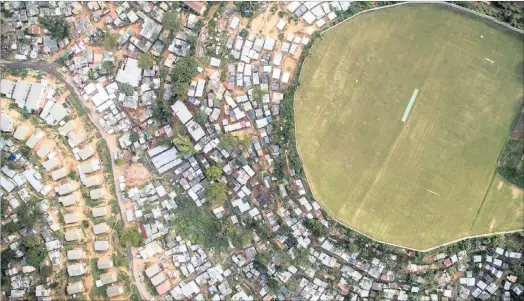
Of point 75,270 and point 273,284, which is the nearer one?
point 75,270

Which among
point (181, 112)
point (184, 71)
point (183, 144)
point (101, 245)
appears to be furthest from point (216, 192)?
point (101, 245)

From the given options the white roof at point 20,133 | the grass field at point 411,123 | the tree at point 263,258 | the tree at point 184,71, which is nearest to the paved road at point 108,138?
the white roof at point 20,133

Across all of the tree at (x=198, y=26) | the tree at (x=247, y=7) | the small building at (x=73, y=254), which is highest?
the tree at (x=247, y=7)

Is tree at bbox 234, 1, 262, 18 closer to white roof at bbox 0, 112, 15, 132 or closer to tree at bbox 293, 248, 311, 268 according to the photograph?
tree at bbox 293, 248, 311, 268

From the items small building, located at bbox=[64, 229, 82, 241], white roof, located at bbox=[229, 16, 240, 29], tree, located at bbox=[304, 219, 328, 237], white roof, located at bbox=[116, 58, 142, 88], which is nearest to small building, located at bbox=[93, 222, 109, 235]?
small building, located at bbox=[64, 229, 82, 241]

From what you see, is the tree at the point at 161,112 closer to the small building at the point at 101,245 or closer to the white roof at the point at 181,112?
the white roof at the point at 181,112

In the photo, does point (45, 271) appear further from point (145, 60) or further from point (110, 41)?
point (110, 41)

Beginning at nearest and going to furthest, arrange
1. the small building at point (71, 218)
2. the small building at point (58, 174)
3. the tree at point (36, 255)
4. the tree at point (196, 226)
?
the tree at point (36, 255) < the small building at point (71, 218) < the small building at point (58, 174) < the tree at point (196, 226)
